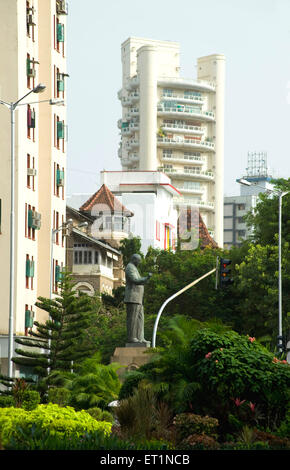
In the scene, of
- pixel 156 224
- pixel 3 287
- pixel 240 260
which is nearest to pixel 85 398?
pixel 3 287

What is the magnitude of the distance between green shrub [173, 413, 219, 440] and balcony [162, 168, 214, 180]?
117m

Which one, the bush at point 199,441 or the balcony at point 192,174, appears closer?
the bush at point 199,441

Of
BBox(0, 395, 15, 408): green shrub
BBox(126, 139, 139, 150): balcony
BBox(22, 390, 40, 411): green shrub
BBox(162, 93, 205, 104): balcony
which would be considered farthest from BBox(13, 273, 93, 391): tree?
BBox(162, 93, 205, 104): balcony

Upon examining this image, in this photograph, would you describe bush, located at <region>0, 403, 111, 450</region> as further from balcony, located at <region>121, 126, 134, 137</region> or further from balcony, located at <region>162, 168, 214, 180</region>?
balcony, located at <region>121, 126, 134, 137</region>

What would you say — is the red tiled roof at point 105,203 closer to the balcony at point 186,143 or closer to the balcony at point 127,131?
the balcony at point 186,143

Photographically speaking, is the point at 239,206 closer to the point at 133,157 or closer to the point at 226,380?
the point at 133,157

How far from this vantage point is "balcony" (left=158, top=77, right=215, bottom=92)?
449ft

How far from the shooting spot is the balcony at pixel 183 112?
136000 millimetres

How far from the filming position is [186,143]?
451ft

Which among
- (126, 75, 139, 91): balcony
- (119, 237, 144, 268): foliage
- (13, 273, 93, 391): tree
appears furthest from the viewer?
(126, 75, 139, 91): balcony

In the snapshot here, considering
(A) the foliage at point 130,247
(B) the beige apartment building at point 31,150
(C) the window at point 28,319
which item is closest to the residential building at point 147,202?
(A) the foliage at point 130,247

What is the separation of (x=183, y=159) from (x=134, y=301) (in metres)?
105

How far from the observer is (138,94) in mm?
137000

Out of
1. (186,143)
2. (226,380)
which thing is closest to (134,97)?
(186,143)
